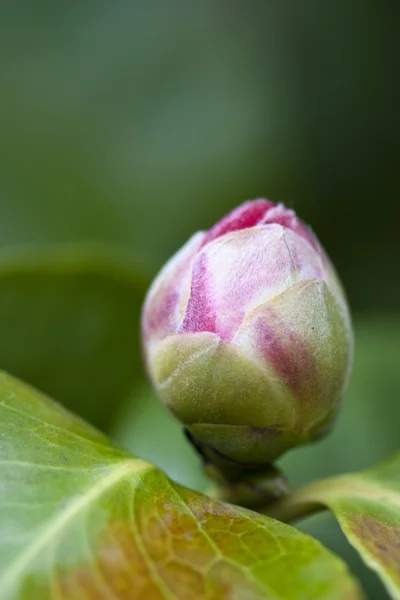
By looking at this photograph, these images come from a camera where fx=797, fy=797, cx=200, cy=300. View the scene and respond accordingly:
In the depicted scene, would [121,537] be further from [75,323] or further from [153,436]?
[153,436]

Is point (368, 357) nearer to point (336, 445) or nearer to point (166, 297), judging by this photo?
point (336, 445)

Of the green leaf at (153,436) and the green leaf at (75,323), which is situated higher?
the green leaf at (75,323)

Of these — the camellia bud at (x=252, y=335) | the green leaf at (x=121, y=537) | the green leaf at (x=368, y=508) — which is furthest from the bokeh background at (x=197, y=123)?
the green leaf at (x=121, y=537)

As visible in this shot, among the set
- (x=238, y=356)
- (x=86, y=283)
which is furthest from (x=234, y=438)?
(x=86, y=283)

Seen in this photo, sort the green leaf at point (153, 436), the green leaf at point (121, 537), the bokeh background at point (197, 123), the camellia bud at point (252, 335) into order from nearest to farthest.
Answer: the green leaf at point (121, 537) → the camellia bud at point (252, 335) → the green leaf at point (153, 436) → the bokeh background at point (197, 123)

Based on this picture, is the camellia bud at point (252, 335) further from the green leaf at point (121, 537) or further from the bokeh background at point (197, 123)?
the bokeh background at point (197, 123)

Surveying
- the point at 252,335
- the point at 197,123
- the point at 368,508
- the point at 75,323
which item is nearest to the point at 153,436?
the point at 75,323

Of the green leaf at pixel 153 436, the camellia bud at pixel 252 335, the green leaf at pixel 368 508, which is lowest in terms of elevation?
the green leaf at pixel 153 436
